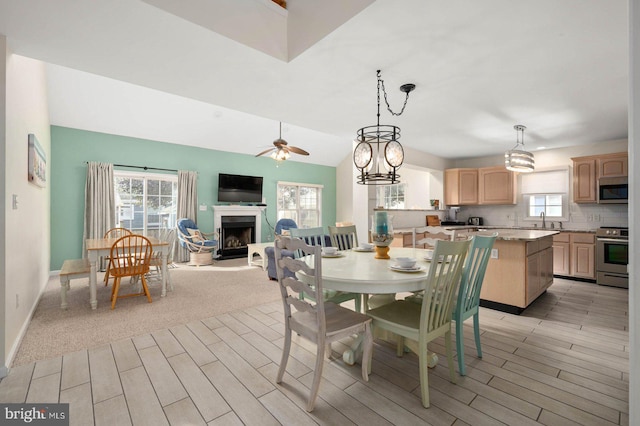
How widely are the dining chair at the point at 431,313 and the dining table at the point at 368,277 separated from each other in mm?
101

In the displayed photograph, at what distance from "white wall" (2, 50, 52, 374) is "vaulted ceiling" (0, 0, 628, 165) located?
47 centimetres

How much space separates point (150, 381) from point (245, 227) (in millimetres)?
5587

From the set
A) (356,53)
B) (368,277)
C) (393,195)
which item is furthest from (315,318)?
(393,195)

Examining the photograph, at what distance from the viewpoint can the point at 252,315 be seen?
3.18 meters

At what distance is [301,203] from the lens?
29.2 ft

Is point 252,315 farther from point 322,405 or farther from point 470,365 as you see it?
point 470,365

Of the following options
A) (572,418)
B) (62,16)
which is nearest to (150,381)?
(62,16)

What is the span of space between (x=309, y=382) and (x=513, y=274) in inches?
104

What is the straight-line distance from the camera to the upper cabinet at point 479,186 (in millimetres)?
5816

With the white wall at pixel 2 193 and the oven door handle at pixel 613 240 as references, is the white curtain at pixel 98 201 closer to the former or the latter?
the white wall at pixel 2 193

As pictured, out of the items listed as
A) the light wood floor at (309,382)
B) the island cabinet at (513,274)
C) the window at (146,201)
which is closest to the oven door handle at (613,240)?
the island cabinet at (513,274)

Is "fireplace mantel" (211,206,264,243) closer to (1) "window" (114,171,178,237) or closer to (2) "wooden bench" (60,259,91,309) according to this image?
(1) "window" (114,171,178,237)

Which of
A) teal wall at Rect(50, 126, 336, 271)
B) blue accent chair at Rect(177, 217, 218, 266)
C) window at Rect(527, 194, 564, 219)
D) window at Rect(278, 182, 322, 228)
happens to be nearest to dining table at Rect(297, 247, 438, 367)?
blue accent chair at Rect(177, 217, 218, 266)

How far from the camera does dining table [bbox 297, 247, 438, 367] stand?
170 cm
